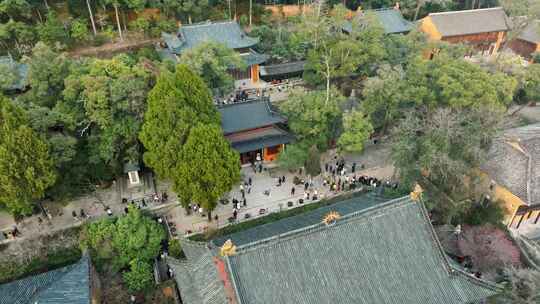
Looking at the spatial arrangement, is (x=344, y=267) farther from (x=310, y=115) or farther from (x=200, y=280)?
(x=310, y=115)

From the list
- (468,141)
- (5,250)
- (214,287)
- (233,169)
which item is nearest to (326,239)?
(214,287)

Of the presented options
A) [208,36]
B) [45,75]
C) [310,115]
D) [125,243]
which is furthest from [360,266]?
[208,36]

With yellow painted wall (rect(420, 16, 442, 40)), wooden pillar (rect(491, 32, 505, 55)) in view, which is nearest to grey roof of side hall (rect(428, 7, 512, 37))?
yellow painted wall (rect(420, 16, 442, 40))

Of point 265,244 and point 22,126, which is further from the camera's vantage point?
point 22,126

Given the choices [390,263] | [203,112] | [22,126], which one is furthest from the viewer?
[203,112]

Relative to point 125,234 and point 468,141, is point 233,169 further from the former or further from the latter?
point 468,141

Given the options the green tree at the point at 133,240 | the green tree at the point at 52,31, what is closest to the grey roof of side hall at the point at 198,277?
the green tree at the point at 133,240
